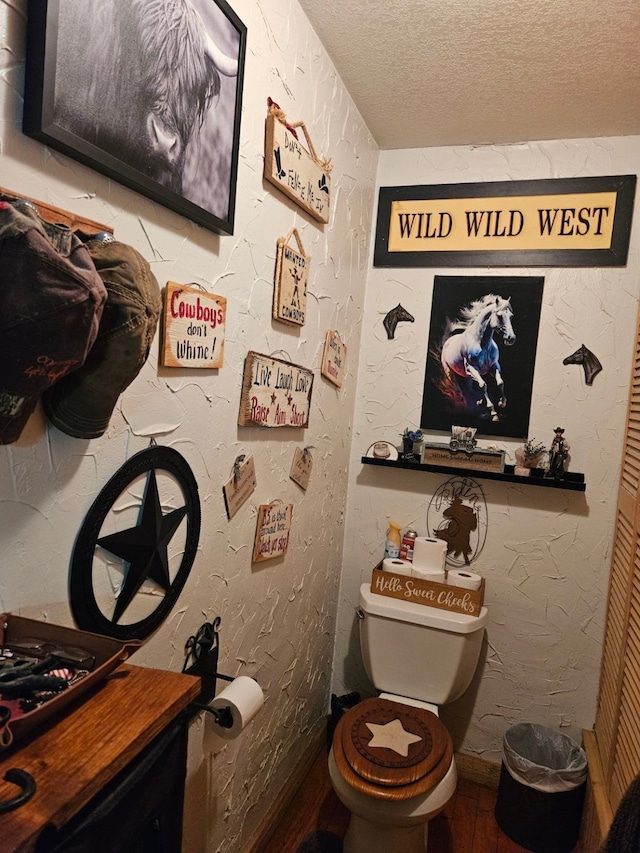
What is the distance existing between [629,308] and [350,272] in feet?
3.13

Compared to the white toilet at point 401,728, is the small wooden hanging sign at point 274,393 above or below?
above

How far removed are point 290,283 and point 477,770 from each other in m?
1.86

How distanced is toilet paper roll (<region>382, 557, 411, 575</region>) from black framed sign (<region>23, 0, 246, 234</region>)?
1.31m

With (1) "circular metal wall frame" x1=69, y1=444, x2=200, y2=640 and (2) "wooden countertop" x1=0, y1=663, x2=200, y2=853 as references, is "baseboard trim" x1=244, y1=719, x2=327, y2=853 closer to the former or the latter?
(1) "circular metal wall frame" x1=69, y1=444, x2=200, y2=640

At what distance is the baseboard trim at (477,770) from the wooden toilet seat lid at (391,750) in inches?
21.5

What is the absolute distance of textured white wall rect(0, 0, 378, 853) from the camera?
2.62ft

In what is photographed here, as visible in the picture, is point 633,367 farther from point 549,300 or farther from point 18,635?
point 18,635

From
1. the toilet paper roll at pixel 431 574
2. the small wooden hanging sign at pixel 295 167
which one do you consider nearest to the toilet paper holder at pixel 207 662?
the toilet paper roll at pixel 431 574

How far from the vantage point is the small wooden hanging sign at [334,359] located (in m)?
1.82

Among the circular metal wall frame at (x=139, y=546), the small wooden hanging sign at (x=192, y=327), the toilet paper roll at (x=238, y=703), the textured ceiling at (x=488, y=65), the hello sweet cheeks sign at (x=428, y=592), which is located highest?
the textured ceiling at (x=488, y=65)

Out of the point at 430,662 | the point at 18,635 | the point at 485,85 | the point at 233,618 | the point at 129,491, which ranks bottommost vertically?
the point at 430,662

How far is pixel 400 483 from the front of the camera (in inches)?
85.0

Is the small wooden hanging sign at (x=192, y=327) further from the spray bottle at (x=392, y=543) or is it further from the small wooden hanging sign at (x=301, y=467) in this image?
the spray bottle at (x=392, y=543)

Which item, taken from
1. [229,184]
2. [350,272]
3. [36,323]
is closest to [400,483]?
[350,272]
